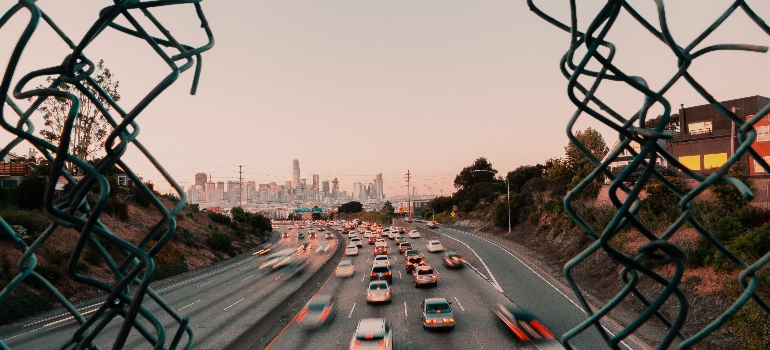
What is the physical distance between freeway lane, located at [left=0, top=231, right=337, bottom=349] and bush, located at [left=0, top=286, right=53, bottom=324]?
120 centimetres

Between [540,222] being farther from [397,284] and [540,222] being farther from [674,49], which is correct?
[674,49]

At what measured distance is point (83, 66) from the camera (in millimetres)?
1843

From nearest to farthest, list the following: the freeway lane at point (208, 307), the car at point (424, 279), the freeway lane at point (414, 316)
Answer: the freeway lane at point (414, 316)
the freeway lane at point (208, 307)
the car at point (424, 279)

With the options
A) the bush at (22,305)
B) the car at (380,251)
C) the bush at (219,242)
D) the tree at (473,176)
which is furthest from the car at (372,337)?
the tree at (473,176)

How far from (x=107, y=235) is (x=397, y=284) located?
35.2 m

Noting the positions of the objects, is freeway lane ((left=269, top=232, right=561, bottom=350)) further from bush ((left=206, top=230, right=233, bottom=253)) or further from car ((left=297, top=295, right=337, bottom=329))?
bush ((left=206, top=230, right=233, bottom=253))

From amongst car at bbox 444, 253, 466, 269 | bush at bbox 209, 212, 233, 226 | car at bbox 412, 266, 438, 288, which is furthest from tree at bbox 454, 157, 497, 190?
car at bbox 412, 266, 438, 288

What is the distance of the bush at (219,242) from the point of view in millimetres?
58719

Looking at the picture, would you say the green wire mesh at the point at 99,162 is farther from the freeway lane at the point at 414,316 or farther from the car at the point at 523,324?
the car at the point at 523,324

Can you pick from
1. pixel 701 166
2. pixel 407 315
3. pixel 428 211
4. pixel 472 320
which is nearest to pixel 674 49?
pixel 472 320

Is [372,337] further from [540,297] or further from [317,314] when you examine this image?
[540,297]

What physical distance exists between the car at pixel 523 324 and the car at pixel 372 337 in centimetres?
561

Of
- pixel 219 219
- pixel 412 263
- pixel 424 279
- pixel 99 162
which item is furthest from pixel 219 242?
pixel 99 162

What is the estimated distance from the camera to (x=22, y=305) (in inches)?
1076
